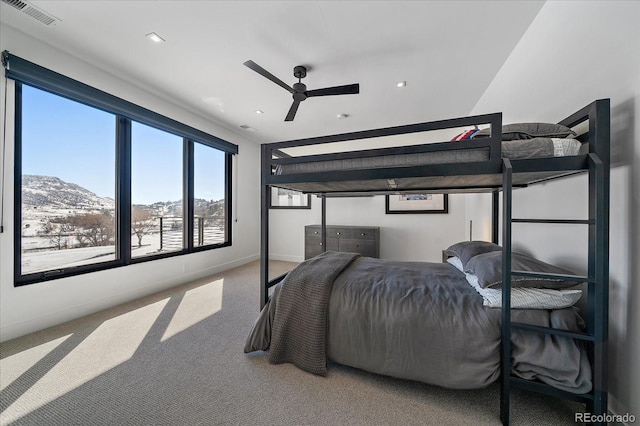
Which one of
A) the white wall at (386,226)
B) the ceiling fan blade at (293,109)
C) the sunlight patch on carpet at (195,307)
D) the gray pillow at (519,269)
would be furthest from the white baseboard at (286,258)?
the gray pillow at (519,269)

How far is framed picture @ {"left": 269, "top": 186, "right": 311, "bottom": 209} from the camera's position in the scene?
5.10 metres

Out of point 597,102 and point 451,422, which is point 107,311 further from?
point 597,102

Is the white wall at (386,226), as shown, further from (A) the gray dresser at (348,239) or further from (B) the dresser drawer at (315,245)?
(B) the dresser drawer at (315,245)

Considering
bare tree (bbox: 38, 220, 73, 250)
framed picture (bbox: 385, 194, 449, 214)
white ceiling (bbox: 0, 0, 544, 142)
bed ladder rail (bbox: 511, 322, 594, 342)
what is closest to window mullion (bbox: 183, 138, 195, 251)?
white ceiling (bbox: 0, 0, 544, 142)

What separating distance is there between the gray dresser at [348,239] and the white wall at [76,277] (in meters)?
1.72

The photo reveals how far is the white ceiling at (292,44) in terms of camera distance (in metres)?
1.81

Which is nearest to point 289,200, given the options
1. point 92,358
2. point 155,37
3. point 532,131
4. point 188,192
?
point 188,192

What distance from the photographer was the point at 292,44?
2.19m

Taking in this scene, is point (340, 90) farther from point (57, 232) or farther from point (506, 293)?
point (57, 232)

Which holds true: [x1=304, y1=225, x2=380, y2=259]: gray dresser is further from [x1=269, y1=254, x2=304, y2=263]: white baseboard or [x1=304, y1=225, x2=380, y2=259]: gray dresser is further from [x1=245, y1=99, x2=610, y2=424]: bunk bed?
[x1=245, y1=99, x2=610, y2=424]: bunk bed

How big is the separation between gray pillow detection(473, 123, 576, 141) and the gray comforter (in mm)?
998

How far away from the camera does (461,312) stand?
1.37 metres

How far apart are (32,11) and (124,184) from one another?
162cm

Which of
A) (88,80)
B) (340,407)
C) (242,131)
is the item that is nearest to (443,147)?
(340,407)
